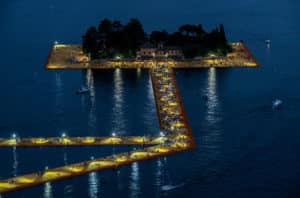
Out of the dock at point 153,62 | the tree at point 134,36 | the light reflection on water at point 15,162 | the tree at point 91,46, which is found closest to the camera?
the light reflection on water at point 15,162

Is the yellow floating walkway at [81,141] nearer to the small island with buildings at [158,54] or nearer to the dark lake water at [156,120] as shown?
the dark lake water at [156,120]

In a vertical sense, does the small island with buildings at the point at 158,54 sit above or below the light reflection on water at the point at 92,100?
above

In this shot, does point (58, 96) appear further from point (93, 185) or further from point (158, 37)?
point (93, 185)

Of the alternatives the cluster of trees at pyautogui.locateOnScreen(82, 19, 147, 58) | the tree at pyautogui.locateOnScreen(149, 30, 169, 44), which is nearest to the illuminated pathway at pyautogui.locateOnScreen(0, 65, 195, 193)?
the cluster of trees at pyautogui.locateOnScreen(82, 19, 147, 58)

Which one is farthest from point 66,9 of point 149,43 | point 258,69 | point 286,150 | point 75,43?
point 286,150

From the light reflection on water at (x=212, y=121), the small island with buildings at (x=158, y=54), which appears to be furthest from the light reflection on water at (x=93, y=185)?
the small island with buildings at (x=158, y=54)

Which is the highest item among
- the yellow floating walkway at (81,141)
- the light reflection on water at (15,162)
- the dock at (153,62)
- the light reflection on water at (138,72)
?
the dock at (153,62)

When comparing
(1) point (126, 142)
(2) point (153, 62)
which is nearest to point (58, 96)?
(2) point (153, 62)
